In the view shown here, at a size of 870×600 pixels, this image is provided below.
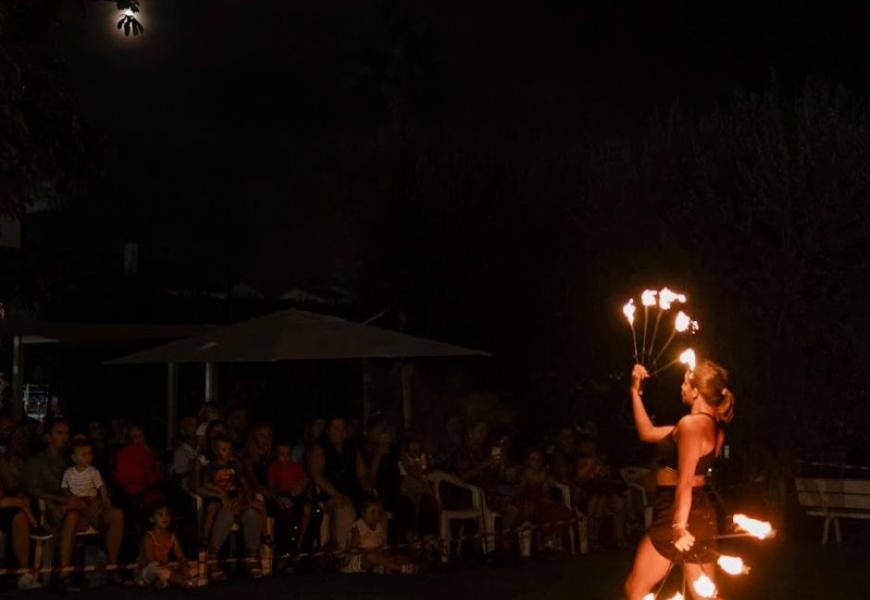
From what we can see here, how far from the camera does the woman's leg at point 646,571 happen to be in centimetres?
786

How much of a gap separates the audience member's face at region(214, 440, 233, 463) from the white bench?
6476 mm

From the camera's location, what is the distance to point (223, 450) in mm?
11453

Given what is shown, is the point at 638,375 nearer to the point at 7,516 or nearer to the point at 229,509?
the point at 229,509

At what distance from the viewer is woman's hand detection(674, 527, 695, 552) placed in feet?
24.6

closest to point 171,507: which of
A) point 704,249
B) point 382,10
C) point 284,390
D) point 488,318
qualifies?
point 704,249

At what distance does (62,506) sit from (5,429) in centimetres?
162

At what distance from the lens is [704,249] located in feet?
50.5

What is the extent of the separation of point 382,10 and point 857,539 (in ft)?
108

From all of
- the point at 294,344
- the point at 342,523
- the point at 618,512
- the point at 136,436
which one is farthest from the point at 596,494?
the point at 136,436

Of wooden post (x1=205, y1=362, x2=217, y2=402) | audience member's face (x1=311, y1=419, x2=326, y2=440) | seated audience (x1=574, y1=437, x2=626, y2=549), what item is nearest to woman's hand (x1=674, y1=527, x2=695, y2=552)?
audience member's face (x1=311, y1=419, x2=326, y2=440)

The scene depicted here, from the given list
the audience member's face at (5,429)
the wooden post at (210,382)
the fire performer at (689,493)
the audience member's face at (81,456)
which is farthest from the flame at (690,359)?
the wooden post at (210,382)

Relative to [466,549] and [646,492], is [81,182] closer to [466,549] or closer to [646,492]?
[466,549]

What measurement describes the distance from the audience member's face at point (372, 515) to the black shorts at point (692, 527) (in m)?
4.41

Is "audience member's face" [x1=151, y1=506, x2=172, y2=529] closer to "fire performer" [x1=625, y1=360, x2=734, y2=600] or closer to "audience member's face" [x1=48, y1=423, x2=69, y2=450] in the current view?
"audience member's face" [x1=48, y1=423, x2=69, y2=450]
